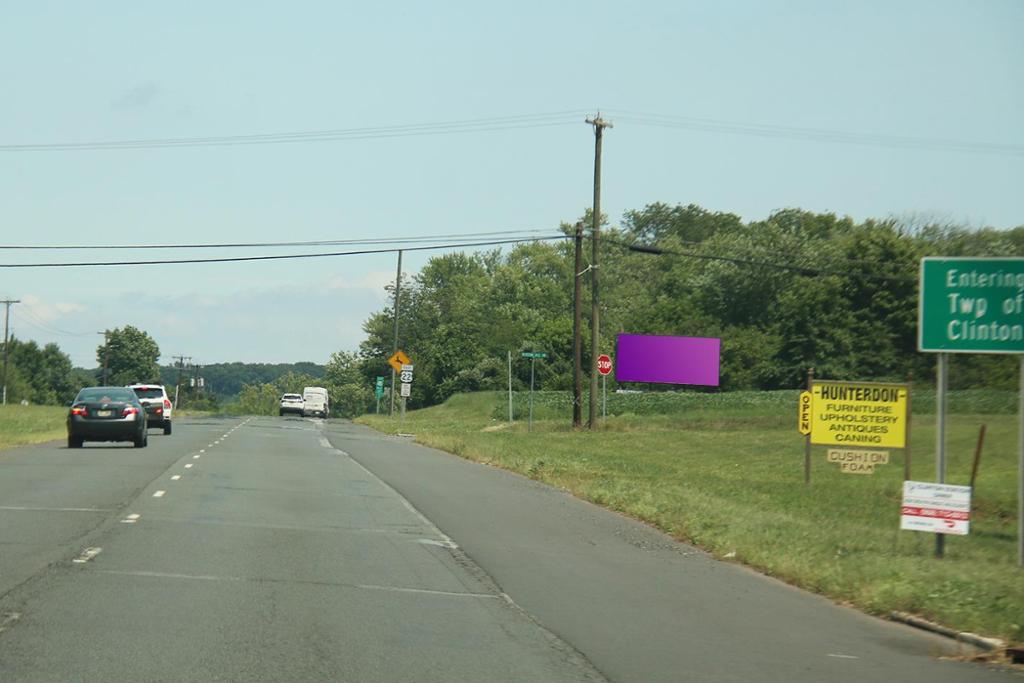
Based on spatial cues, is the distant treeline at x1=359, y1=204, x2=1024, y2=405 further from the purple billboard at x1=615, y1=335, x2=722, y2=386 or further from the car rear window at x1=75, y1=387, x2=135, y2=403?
the car rear window at x1=75, y1=387, x2=135, y2=403

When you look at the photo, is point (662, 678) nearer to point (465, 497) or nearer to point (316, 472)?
point (465, 497)

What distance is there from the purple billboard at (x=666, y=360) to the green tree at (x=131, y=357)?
11686cm

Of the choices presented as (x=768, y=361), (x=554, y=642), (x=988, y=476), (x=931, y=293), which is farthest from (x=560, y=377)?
(x=554, y=642)

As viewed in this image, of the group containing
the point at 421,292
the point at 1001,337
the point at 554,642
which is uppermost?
the point at 421,292

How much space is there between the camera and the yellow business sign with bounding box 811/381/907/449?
28297 millimetres

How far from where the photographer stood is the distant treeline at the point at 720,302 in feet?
274

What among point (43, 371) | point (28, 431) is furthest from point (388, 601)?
point (43, 371)

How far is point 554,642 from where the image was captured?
9.81m

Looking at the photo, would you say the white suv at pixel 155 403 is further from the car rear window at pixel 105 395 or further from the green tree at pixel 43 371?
the green tree at pixel 43 371

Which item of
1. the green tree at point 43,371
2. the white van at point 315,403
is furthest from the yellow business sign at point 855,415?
the green tree at point 43,371

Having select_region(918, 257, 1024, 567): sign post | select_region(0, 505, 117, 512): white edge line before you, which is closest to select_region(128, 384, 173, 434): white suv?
select_region(0, 505, 117, 512): white edge line

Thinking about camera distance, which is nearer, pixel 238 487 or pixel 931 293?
pixel 931 293

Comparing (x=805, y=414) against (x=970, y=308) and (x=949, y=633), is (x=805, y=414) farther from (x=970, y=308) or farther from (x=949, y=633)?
(x=949, y=633)

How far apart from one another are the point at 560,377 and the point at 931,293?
84.2m
